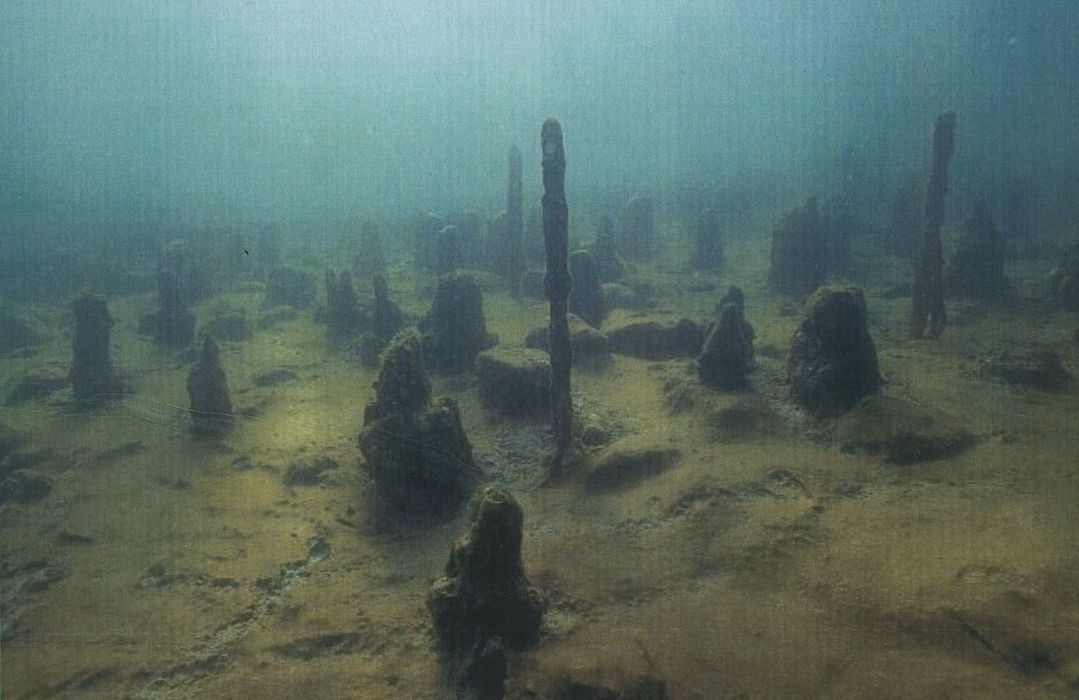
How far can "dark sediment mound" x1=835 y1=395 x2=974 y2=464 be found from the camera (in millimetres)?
10898

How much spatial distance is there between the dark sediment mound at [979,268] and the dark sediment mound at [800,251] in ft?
15.6

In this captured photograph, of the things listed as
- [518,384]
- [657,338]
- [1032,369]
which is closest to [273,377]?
[518,384]

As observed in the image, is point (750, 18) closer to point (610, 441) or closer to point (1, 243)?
point (1, 243)

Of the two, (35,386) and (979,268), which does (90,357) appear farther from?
(979,268)

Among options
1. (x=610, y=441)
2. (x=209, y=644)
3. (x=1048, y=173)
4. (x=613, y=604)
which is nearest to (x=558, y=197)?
(x=610, y=441)

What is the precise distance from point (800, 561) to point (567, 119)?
174981mm

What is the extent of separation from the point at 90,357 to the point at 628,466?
1649 cm

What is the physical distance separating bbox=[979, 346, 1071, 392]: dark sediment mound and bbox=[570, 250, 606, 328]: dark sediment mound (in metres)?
11.8

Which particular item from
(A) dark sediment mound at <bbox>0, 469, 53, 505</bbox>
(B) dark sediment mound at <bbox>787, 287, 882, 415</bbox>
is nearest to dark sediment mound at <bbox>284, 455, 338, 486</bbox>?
(A) dark sediment mound at <bbox>0, 469, 53, 505</bbox>

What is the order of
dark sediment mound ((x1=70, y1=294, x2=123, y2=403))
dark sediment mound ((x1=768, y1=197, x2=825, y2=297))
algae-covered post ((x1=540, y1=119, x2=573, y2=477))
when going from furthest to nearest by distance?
1. dark sediment mound ((x1=768, y1=197, x2=825, y2=297))
2. dark sediment mound ((x1=70, y1=294, x2=123, y2=403))
3. algae-covered post ((x1=540, y1=119, x2=573, y2=477))

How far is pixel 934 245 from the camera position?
18031 millimetres

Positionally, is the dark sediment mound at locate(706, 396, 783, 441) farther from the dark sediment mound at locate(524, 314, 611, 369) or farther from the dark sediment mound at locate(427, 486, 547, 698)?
the dark sediment mound at locate(427, 486, 547, 698)

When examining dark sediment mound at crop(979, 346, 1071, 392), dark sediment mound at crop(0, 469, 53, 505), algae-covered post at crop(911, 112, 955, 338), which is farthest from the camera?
algae-covered post at crop(911, 112, 955, 338)

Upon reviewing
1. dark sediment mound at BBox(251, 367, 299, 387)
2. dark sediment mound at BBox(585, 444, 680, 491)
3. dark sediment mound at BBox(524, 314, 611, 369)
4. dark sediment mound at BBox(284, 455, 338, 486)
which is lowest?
dark sediment mound at BBox(284, 455, 338, 486)
